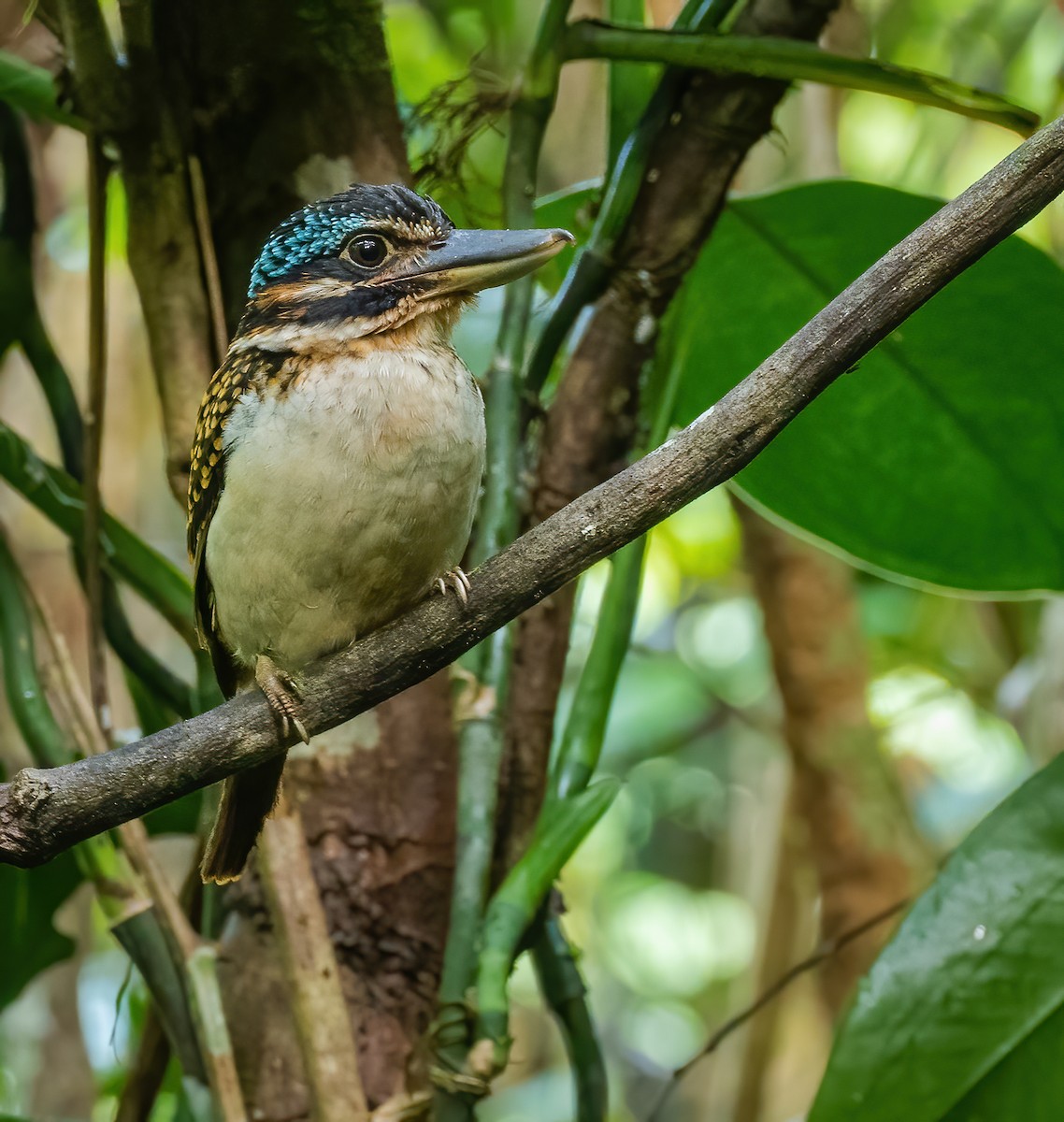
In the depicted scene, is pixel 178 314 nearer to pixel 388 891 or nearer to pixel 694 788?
pixel 388 891

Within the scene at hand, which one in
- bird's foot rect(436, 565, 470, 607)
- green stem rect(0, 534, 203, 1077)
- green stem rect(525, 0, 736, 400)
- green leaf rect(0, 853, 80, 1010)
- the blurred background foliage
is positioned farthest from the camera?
the blurred background foliage

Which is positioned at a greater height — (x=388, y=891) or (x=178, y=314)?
(x=178, y=314)

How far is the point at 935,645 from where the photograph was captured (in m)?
3.71

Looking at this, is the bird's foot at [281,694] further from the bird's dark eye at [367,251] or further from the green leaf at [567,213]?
the green leaf at [567,213]

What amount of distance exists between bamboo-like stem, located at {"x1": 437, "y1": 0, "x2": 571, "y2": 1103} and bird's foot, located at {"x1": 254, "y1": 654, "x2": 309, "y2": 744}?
0.84 ft

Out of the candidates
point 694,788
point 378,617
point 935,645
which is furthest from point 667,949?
point 378,617

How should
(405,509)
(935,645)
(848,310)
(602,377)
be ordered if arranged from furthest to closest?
(935,645), (602,377), (405,509), (848,310)

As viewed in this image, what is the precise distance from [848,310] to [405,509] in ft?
1.69

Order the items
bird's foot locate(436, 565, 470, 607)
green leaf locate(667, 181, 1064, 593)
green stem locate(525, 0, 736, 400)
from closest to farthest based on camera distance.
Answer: bird's foot locate(436, 565, 470, 607) < green stem locate(525, 0, 736, 400) < green leaf locate(667, 181, 1064, 593)

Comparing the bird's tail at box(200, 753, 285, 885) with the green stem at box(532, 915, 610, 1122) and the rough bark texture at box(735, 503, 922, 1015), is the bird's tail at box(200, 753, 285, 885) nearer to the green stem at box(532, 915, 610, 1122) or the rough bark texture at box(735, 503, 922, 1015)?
the green stem at box(532, 915, 610, 1122)

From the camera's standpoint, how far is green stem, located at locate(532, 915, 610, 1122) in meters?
1.62

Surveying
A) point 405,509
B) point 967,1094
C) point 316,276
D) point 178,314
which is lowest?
point 967,1094

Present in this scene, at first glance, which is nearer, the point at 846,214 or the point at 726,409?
the point at 726,409

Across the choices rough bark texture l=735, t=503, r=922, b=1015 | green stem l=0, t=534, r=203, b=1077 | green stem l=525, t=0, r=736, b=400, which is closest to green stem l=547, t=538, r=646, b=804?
green stem l=525, t=0, r=736, b=400
